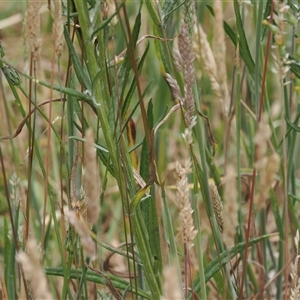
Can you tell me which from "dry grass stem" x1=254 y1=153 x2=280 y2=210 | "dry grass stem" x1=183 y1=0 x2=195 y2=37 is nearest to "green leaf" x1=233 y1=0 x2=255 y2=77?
"dry grass stem" x1=183 y1=0 x2=195 y2=37

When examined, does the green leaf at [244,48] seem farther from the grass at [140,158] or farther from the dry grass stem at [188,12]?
the dry grass stem at [188,12]

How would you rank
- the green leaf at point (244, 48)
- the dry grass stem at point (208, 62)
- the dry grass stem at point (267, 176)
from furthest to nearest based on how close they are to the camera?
the dry grass stem at point (208, 62)
the green leaf at point (244, 48)
the dry grass stem at point (267, 176)

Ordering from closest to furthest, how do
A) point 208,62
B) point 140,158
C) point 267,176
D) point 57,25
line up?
1. point 267,176
2. point 57,25
3. point 140,158
4. point 208,62

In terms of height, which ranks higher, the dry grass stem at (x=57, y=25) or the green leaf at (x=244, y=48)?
the dry grass stem at (x=57, y=25)

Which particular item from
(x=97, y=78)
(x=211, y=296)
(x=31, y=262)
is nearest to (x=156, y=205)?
(x=97, y=78)

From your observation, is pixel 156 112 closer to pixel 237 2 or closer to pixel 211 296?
pixel 211 296

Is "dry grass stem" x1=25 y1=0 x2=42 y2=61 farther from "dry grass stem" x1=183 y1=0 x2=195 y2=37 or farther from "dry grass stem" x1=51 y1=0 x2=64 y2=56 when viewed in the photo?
"dry grass stem" x1=183 y1=0 x2=195 y2=37

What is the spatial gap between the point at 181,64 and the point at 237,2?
224 millimetres

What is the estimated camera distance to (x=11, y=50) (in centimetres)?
237

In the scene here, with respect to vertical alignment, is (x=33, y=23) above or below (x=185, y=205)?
above

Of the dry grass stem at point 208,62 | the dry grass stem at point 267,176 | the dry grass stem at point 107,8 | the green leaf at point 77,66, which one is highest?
the dry grass stem at point 107,8

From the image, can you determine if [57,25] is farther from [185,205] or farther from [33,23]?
[185,205]

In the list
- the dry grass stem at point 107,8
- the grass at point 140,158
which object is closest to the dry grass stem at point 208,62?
the grass at point 140,158

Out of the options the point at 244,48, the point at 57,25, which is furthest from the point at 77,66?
the point at 244,48
